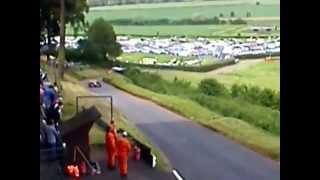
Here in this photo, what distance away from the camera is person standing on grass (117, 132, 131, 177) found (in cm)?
131

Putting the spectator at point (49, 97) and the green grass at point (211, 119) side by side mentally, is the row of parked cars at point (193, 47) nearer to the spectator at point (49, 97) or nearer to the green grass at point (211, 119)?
the green grass at point (211, 119)

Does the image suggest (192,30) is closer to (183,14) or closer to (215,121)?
(183,14)

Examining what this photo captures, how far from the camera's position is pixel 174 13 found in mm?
1367

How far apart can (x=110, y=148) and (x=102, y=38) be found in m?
0.27

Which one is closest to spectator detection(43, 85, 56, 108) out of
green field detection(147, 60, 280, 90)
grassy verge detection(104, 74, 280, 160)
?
grassy verge detection(104, 74, 280, 160)

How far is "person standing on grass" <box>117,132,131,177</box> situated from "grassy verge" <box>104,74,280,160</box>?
0.12 metres

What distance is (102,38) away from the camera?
1357 mm

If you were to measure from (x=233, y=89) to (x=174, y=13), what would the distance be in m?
0.23

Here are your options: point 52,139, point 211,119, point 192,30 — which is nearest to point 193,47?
point 192,30

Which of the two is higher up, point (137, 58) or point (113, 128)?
point (137, 58)

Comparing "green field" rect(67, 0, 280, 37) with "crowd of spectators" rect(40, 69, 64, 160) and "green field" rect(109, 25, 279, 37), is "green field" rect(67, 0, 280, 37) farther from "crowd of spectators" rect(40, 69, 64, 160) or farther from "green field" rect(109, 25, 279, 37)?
"crowd of spectators" rect(40, 69, 64, 160)
